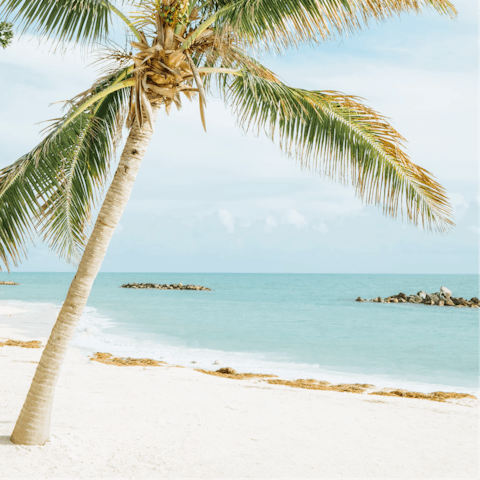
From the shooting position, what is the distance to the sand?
428cm

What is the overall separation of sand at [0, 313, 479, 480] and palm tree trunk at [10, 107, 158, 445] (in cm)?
32

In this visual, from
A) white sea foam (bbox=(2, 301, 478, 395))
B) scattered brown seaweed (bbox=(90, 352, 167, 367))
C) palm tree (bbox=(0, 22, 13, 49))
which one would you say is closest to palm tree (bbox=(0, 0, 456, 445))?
palm tree (bbox=(0, 22, 13, 49))

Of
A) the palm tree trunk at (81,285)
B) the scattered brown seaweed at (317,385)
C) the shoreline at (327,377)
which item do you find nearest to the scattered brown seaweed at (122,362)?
the scattered brown seaweed at (317,385)

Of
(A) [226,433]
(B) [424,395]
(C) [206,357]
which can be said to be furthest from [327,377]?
(A) [226,433]

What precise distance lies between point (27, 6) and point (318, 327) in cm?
2226

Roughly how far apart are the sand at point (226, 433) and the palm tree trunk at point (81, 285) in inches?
12.6

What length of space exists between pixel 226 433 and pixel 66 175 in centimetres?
351

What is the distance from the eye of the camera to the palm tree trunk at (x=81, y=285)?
4047 millimetres

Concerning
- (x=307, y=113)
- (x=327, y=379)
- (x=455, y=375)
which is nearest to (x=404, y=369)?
(x=455, y=375)

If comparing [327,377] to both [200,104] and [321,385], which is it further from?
[200,104]

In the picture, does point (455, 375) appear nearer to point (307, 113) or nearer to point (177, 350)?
point (177, 350)

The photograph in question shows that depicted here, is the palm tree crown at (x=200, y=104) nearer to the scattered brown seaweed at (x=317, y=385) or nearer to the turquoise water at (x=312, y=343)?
the scattered brown seaweed at (x=317, y=385)

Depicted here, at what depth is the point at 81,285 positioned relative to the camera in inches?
159

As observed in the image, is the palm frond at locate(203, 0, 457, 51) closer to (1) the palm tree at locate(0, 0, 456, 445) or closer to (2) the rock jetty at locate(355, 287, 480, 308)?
(1) the palm tree at locate(0, 0, 456, 445)
